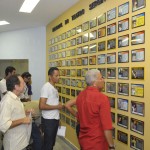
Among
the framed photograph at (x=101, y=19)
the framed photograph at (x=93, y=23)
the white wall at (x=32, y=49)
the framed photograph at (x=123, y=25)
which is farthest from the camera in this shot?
the white wall at (x=32, y=49)

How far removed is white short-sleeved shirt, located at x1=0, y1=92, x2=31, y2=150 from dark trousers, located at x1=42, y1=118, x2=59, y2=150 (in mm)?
747

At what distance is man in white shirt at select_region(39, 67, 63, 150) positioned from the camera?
316 cm

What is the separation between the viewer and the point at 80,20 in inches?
164

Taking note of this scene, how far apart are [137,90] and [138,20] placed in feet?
2.60

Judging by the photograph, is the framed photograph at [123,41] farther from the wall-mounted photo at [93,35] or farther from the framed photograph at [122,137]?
the framed photograph at [122,137]

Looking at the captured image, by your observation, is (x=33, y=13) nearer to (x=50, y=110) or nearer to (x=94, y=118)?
(x=50, y=110)

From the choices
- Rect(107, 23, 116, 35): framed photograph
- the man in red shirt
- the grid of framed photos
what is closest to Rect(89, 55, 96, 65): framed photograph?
the grid of framed photos

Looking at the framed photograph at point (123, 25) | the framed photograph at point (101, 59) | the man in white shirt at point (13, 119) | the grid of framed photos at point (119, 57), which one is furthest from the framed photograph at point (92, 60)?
the man in white shirt at point (13, 119)

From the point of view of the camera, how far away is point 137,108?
2607mm

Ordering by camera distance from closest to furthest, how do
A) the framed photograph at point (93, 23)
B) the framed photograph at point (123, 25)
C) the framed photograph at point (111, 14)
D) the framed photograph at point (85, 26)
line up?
1. the framed photograph at point (123, 25)
2. the framed photograph at point (111, 14)
3. the framed photograph at point (93, 23)
4. the framed photograph at point (85, 26)

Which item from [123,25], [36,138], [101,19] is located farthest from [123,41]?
[36,138]

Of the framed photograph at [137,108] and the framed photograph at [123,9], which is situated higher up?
the framed photograph at [123,9]

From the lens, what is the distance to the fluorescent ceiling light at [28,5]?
4.36m

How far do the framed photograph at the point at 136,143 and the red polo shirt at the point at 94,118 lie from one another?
21.0 inches
